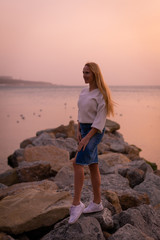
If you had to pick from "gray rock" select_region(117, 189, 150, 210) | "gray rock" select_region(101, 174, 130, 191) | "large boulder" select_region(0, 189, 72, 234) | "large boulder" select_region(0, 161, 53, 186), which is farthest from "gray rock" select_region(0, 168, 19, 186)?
"gray rock" select_region(117, 189, 150, 210)

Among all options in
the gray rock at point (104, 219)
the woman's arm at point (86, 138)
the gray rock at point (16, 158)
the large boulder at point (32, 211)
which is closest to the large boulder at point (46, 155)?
the gray rock at point (16, 158)

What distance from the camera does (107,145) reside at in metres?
10.2

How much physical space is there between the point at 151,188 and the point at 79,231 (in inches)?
106

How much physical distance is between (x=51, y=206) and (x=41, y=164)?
104 inches

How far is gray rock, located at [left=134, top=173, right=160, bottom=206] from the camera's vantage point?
535 centimetres

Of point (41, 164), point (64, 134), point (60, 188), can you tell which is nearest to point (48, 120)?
point (64, 134)

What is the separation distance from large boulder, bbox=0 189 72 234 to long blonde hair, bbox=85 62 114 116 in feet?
4.87

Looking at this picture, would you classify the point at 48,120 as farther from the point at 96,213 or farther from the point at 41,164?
the point at 96,213

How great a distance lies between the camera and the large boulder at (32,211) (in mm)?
3557

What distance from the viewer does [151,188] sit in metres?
5.56

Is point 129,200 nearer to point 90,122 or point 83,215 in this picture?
point 83,215

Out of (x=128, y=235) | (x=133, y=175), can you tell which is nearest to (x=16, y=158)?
(x=133, y=175)

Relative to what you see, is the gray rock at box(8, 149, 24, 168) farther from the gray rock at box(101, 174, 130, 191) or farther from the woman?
the woman

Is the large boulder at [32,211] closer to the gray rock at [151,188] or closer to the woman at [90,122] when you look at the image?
the woman at [90,122]
